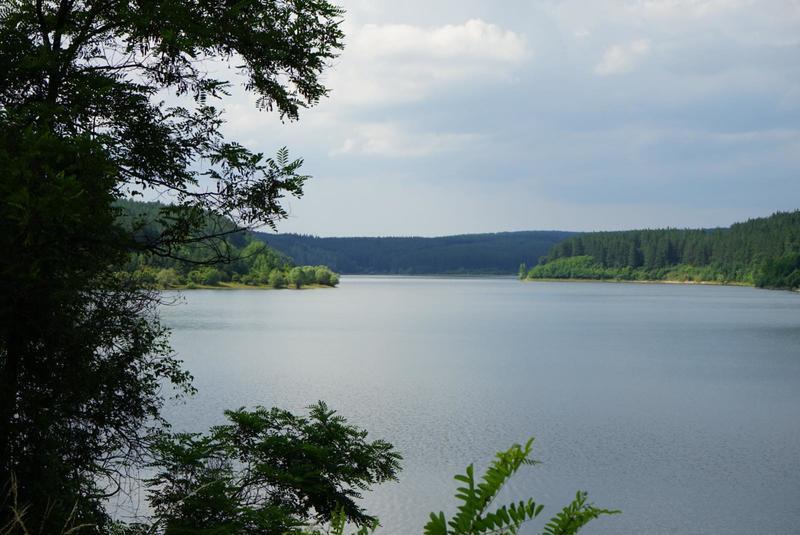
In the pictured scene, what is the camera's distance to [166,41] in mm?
6422

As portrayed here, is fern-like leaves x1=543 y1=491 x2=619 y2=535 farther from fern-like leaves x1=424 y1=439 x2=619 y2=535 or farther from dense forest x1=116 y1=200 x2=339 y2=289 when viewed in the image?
dense forest x1=116 y1=200 x2=339 y2=289

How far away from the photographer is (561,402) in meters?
26.3

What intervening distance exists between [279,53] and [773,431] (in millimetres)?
19444

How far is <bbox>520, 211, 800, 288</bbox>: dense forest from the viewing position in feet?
457

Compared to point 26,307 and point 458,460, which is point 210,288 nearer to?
point 458,460

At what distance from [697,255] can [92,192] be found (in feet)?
578

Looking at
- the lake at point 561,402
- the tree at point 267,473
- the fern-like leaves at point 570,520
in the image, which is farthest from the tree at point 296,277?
the fern-like leaves at point 570,520

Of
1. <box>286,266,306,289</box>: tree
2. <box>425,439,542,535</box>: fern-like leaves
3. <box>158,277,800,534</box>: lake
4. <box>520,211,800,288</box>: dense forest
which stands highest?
<box>520,211,800,288</box>: dense forest

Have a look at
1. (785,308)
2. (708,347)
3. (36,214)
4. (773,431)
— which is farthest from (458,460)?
(785,308)

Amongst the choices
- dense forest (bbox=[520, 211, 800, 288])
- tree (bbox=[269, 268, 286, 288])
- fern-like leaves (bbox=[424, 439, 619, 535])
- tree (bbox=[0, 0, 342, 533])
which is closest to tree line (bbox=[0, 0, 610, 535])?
tree (bbox=[0, 0, 342, 533])

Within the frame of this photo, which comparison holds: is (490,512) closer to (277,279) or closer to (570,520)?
(570,520)

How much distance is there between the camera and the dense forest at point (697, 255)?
457ft

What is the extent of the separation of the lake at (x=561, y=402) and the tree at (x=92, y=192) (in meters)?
1.12

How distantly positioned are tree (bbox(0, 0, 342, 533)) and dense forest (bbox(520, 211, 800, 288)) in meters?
138
